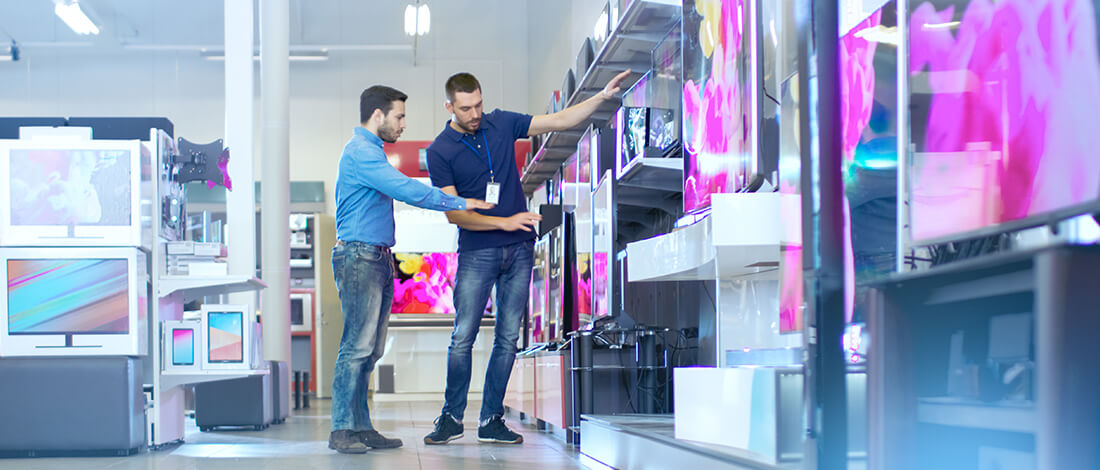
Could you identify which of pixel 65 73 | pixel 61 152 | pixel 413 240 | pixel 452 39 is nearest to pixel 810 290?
pixel 61 152

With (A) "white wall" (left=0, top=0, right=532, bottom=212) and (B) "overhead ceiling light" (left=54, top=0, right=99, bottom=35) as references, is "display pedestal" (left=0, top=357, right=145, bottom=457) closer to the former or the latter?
(B) "overhead ceiling light" (left=54, top=0, right=99, bottom=35)

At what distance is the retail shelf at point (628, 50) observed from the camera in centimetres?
406

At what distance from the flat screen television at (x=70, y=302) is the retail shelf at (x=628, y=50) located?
225 cm

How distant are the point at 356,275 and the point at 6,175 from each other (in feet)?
5.44

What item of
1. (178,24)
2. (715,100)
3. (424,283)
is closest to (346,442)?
(715,100)

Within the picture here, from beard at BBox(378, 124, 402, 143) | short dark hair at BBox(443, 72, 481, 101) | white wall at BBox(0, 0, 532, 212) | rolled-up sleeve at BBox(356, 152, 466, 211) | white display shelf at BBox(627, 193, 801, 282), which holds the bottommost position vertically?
white display shelf at BBox(627, 193, 801, 282)

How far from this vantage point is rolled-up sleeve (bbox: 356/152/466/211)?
405 centimetres

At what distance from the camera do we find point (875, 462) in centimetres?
111

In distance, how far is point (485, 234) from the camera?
A: 14.3ft

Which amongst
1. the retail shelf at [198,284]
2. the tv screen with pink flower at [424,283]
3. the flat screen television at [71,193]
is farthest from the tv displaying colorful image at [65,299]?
the tv screen with pink flower at [424,283]

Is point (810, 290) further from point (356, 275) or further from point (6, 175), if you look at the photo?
point (6, 175)

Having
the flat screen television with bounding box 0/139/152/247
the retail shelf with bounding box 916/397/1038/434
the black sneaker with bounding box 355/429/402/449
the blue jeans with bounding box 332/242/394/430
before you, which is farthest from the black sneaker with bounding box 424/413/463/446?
the retail shelf with bounding box 916/397/1038/434

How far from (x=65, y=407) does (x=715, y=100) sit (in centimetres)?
295

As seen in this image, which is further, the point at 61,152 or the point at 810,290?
the point at 61,152
